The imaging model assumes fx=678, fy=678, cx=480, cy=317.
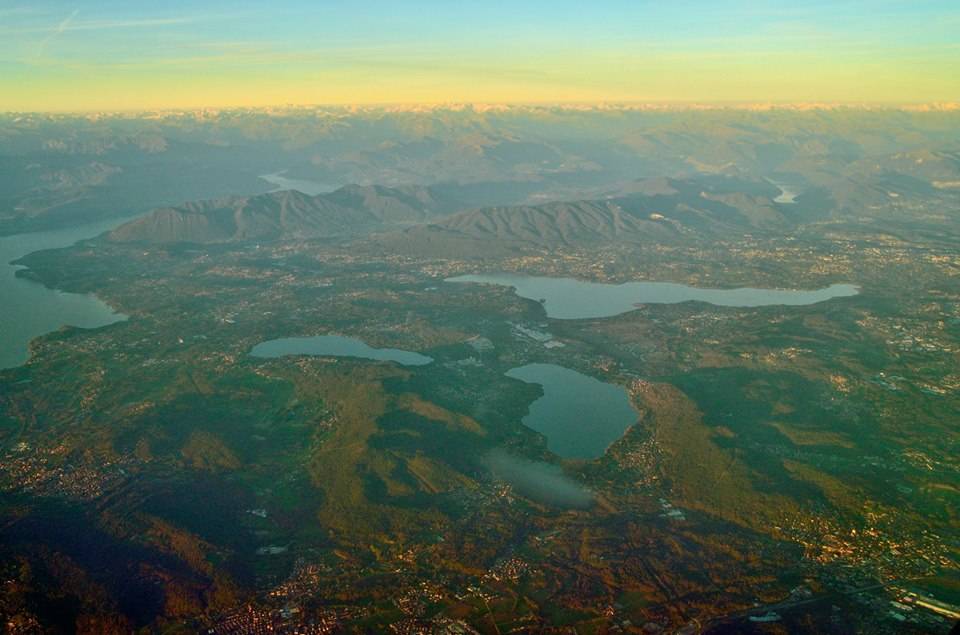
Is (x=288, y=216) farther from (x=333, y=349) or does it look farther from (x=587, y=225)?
(x=333, y=349)

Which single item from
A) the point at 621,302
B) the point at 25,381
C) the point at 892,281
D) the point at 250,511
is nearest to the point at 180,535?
the point at 250,511

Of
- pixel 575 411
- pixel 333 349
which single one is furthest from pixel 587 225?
pixel 575 411

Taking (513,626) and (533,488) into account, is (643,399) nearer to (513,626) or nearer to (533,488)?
(533,488)

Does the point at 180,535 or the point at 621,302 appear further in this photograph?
the point at 621,302


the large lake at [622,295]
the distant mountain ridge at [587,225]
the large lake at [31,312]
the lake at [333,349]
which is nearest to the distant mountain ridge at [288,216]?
the distant mountain ridge at [587,225]

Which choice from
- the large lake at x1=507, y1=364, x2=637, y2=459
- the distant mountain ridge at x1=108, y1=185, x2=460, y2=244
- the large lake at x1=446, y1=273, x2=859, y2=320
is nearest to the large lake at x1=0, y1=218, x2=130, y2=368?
the distant mountain ridge at x1=108, y1=185, x2=460, y2=244

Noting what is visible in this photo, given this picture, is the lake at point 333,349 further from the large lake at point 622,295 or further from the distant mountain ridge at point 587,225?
the distant mountain ridge at point 587,225
